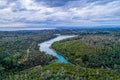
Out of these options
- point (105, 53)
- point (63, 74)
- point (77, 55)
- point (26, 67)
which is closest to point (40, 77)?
point (63, 74)

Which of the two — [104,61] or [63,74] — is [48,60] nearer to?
[104,61]

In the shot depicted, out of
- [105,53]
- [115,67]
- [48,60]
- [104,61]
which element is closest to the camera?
[115,67]

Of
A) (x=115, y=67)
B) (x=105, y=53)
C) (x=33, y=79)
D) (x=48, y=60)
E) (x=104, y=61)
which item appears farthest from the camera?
(x=105, y=53)

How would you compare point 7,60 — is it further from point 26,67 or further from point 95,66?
point 95,66

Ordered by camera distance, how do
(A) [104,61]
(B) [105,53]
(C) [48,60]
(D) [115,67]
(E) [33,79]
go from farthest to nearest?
(B) [105,53] < (C) [48,60] < (A) [104,61] < (D) [115,67] < (E) [33,79]

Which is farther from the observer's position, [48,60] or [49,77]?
[48,60]

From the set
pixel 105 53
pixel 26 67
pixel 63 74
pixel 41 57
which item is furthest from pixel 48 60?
pixel 63 74

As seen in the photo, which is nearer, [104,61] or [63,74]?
[63,74]

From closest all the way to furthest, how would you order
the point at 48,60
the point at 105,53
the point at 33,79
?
the point at 33,79
the point at 48,60
the point at 105,53
